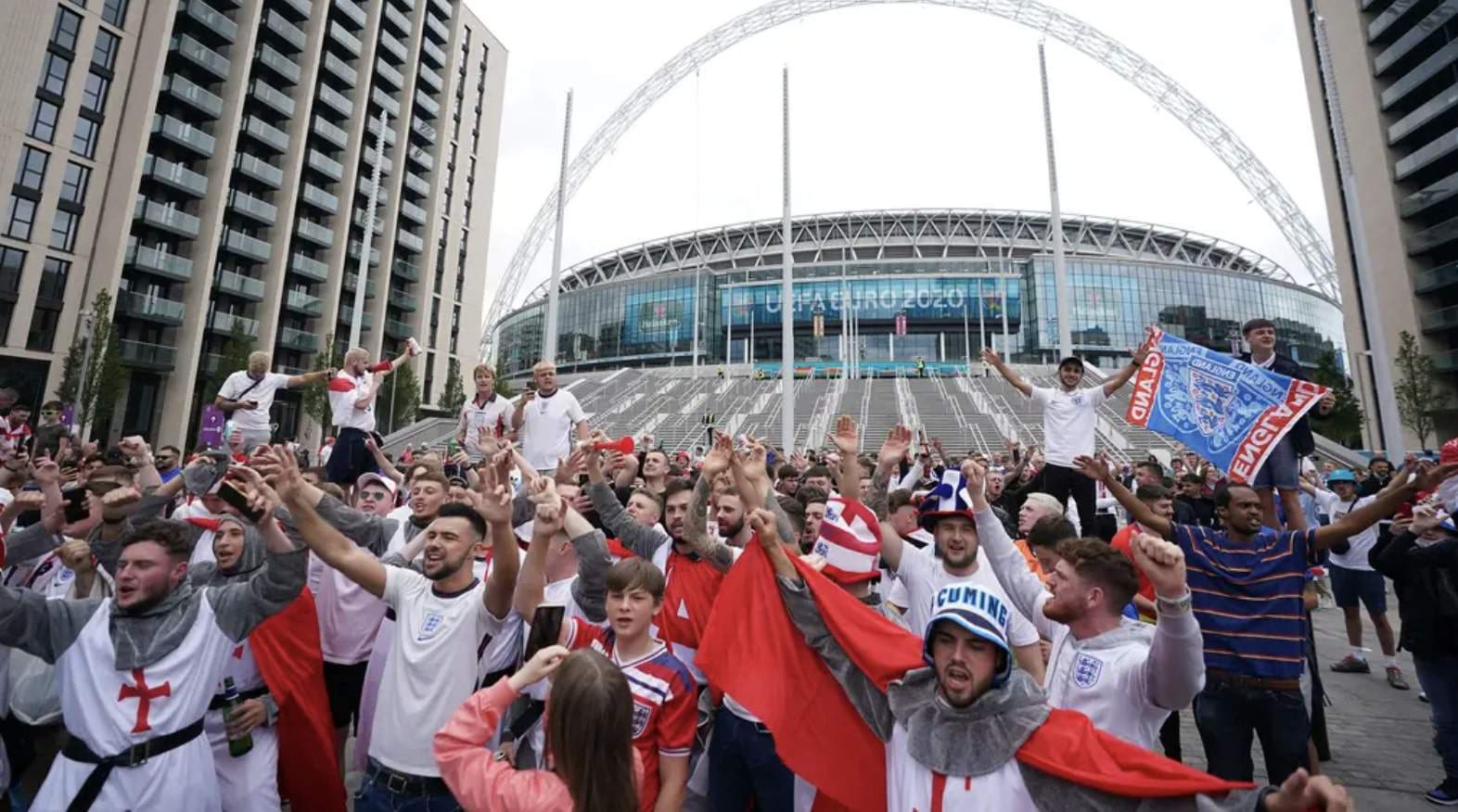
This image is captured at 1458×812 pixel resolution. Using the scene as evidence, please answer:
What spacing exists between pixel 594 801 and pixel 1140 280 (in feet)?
308

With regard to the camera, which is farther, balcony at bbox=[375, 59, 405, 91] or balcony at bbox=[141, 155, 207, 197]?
balcony at bbox=[375, 59, 405, 91]

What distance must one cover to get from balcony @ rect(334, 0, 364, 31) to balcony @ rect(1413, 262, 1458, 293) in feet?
261

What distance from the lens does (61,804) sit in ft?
9.75

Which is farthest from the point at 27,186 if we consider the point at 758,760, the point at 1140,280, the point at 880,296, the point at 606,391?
the point at 1140,280

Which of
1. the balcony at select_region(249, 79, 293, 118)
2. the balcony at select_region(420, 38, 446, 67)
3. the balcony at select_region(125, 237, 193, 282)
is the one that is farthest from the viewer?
the balcony at select_region(420, 38, 446, 67)

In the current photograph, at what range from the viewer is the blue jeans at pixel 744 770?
11.8ft

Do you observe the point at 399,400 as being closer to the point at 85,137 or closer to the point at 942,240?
the point at 85,137

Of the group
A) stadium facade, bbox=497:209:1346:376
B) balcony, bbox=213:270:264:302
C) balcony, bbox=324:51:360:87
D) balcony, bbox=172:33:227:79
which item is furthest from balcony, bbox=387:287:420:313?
stadium facade, bbox=497:209:1346:376

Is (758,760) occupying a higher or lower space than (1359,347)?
lower

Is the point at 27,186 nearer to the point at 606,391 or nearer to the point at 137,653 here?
the point at 606,391

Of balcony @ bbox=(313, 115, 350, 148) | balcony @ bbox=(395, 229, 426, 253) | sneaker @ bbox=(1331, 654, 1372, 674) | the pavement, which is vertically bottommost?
the pavement

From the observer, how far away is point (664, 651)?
343cm

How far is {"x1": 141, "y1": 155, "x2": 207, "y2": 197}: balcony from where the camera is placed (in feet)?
132

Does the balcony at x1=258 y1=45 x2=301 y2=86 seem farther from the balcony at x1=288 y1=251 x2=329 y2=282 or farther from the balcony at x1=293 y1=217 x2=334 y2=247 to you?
the balcony at x1=288 y1=251 x2=329 y2=282
